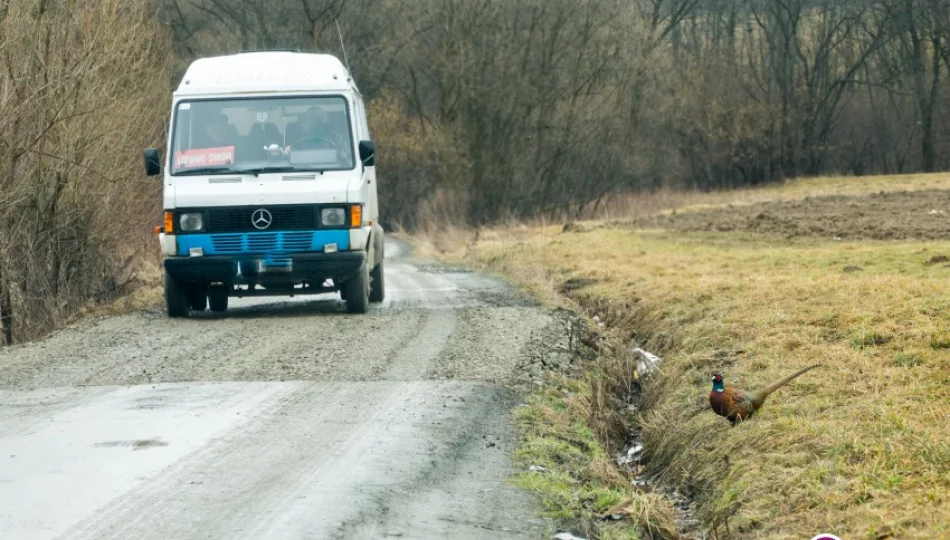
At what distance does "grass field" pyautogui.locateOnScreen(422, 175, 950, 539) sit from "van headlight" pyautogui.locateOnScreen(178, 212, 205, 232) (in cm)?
516

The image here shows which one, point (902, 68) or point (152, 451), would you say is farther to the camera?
point (902, 68)

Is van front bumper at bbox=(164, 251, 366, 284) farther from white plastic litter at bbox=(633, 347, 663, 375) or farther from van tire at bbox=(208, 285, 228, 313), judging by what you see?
white plastic litter at bbox=(633, 347, 663, 375)

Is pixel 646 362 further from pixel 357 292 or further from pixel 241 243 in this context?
pixel 241 243

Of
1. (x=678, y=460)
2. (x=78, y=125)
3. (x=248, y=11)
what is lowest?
(x=678, y=460)

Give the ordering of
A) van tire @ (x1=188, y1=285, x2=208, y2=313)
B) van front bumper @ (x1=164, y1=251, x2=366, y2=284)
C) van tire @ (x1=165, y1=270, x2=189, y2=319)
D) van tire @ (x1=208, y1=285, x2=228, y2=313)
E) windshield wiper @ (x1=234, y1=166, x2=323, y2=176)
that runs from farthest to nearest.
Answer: van tire @ (x1=188, y1=285, x2=208, y2=313) < van tire @ (x1=208, y1=285, x2=228, y2=313) < van tire @ (x1=165, y1=270, x2=189, y2=319) < windshield wiper @ (x1=234, y1=166, x2=323, y2=176) < van front bumper @ (x1=164, y1=251, x2=366, y2=284)

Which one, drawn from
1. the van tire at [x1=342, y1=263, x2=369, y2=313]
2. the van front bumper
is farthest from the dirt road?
the van tire at [x1=342, y1=263, x2=369, y2=313]

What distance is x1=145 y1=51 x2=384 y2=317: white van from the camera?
48.5 ft

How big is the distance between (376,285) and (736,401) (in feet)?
32.4

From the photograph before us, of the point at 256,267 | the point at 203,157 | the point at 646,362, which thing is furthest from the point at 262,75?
the point at 646,362

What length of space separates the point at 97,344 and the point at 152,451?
5.76 m

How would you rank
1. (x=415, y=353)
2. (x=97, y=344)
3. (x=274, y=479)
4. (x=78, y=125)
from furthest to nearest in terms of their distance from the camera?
1. (x=78, y=125)
2. (x=97, y=344)
3. (x=415, y=353)
4. (x=274, y=479)

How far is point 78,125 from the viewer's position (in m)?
18.9

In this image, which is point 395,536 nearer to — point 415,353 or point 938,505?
point 938,505

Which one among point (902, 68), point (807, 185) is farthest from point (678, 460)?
point (902, 68)
